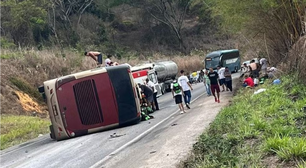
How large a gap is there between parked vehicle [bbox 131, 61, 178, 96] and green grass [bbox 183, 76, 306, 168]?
1777cm

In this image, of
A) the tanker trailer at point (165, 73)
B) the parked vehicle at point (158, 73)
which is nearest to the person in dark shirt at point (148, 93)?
the parked vehicle at point (158, 73)

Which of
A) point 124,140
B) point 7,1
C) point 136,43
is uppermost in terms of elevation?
point 7,1

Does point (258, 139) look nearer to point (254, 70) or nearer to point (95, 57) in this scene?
point (95, 57)

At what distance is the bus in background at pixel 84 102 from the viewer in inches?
584

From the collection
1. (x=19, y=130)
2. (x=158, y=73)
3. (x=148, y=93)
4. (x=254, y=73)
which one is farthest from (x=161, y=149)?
(x=158, y=73)

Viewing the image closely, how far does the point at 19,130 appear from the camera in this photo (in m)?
19.4

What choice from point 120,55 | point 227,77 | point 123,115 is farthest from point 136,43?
point 123,115

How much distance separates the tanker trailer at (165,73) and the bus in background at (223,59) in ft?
22.9

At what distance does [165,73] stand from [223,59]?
12.0 m

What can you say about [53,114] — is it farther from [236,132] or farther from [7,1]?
[7,1]

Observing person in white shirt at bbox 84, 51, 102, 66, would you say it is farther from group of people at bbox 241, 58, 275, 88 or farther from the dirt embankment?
the dirt embankment

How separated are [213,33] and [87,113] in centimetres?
5863

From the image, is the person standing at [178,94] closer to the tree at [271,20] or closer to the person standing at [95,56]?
the person standing at [95,56]

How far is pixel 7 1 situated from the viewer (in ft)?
150
